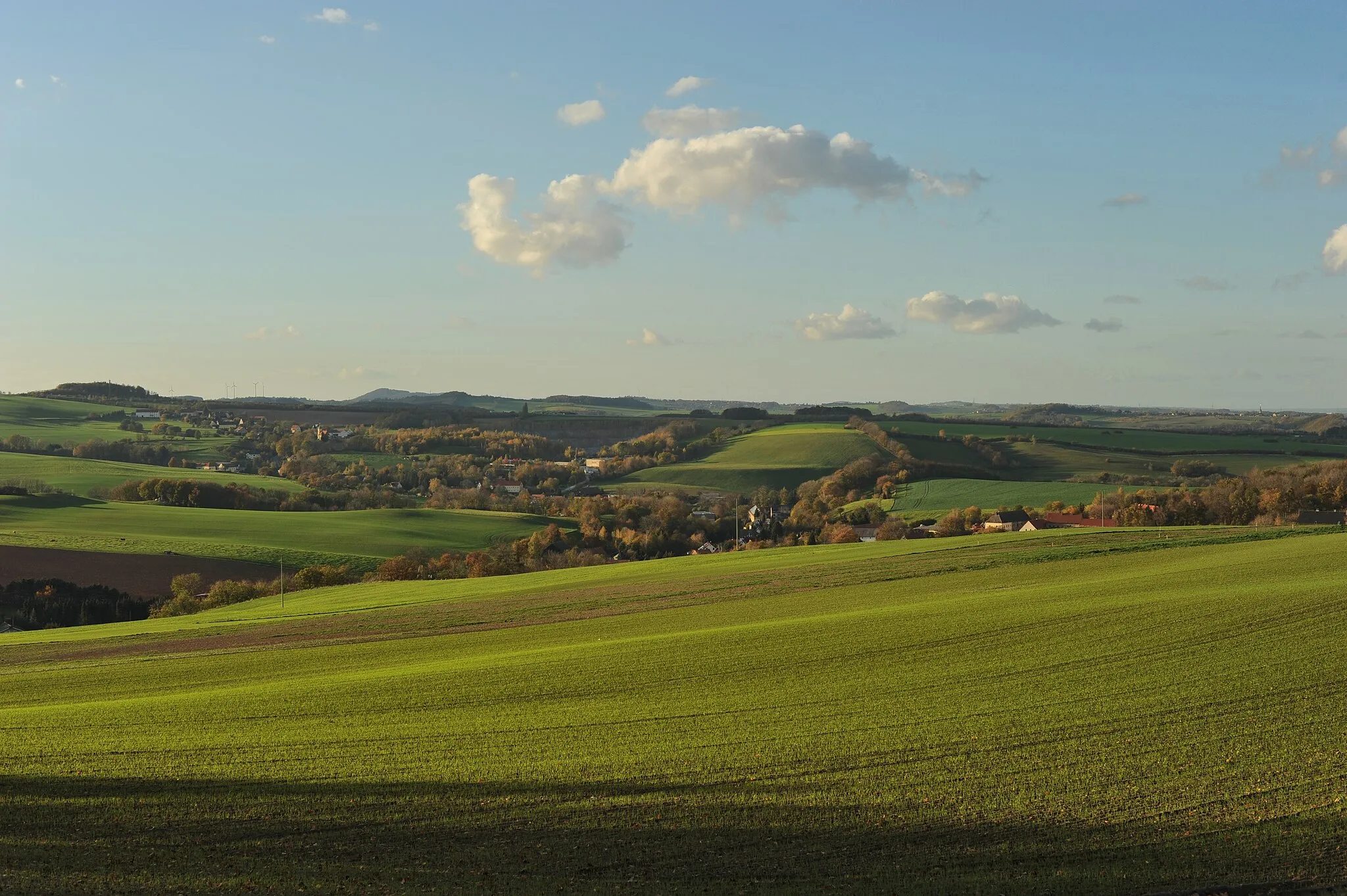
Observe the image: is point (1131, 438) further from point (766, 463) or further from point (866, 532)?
point (866, 532)

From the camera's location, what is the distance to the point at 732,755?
19.8 meters

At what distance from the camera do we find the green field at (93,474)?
107000 mm

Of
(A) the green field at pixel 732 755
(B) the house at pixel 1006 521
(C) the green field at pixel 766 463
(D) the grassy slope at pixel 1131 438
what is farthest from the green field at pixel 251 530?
(D) the grassy slope at pixel 1131 438

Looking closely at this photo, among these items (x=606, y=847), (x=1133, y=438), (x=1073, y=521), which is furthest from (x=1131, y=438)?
(x=606, y=847)

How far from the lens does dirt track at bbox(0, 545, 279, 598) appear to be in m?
67.1

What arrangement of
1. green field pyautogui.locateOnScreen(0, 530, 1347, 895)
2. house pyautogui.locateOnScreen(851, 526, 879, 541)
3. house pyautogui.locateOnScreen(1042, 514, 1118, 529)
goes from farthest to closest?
house pyautogui.locateOnScreen(851, 526, 879, 541), house pyautogui.locateOnScreen(1042, 514, 1118, 529), green field pyautogui.locateOnScreen(0, 530, 1347, 895)

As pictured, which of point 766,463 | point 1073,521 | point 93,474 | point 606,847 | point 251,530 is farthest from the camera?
point 766,463

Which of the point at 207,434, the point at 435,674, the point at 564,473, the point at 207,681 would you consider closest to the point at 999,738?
the point at 435,674

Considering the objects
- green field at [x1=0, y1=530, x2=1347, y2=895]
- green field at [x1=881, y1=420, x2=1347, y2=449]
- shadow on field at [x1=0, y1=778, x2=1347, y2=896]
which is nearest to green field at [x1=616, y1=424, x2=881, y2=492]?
green field at [x1=881, y1=420, x2=1347, y2=449]

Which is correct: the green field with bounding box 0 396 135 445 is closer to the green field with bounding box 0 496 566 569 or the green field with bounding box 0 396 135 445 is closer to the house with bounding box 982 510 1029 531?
the green field with bounding box 0 496 566 569

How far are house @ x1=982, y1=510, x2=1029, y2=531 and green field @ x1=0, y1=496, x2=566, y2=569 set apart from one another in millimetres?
38769

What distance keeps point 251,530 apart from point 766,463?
63596 mm

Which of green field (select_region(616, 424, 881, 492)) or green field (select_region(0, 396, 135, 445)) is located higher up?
green field (select_region(0, 396, 135, 445))

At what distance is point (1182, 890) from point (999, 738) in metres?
6.19
